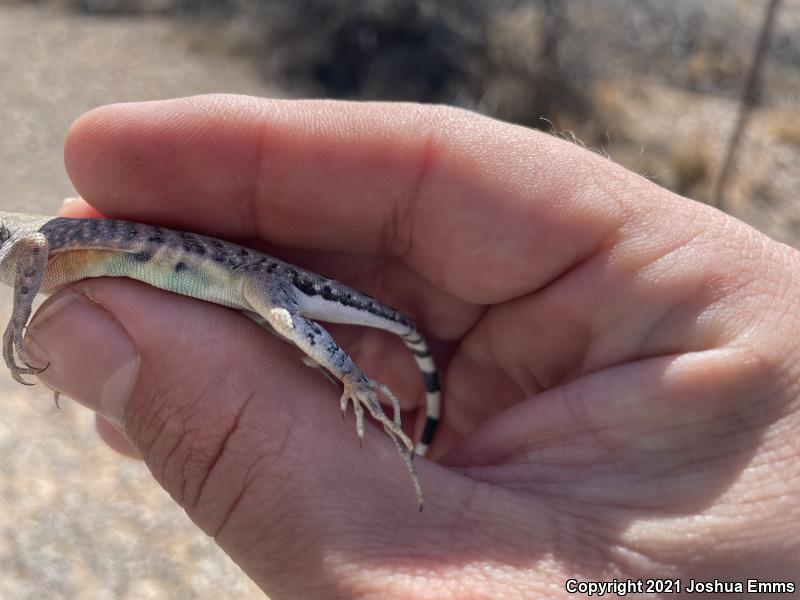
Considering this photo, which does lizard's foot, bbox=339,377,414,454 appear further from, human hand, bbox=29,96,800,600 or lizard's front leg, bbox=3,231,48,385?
lizard's front leg, bbox=3,231,48,385

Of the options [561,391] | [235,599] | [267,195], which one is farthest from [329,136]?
[235,599]

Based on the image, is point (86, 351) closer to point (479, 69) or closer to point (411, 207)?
point (411, 207)

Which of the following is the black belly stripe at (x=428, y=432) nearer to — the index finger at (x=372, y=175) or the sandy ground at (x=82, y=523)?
the index finger at (x=372, y=175)

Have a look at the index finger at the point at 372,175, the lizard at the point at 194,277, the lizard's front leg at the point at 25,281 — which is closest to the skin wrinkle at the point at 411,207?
the index finger at the point at 372,175

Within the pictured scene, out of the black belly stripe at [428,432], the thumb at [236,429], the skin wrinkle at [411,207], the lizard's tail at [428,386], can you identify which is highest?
the skin wrinkle at [411,207]

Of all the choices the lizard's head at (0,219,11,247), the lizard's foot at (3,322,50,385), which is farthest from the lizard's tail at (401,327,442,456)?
the lizard's head at (0,219,11,247)

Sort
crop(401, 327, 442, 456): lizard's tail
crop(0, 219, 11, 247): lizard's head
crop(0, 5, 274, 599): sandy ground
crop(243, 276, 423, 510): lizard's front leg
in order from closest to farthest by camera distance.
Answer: crop(243, 276, 423, 510): lizard's front leg → crop(0, 219, 11, 247): lizard's head → crop(401, 327, 442, 456): lizard's tail → crop(0, 5, 274, 599): sandy ground

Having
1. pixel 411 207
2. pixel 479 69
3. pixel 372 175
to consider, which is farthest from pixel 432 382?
pixel 479 69
